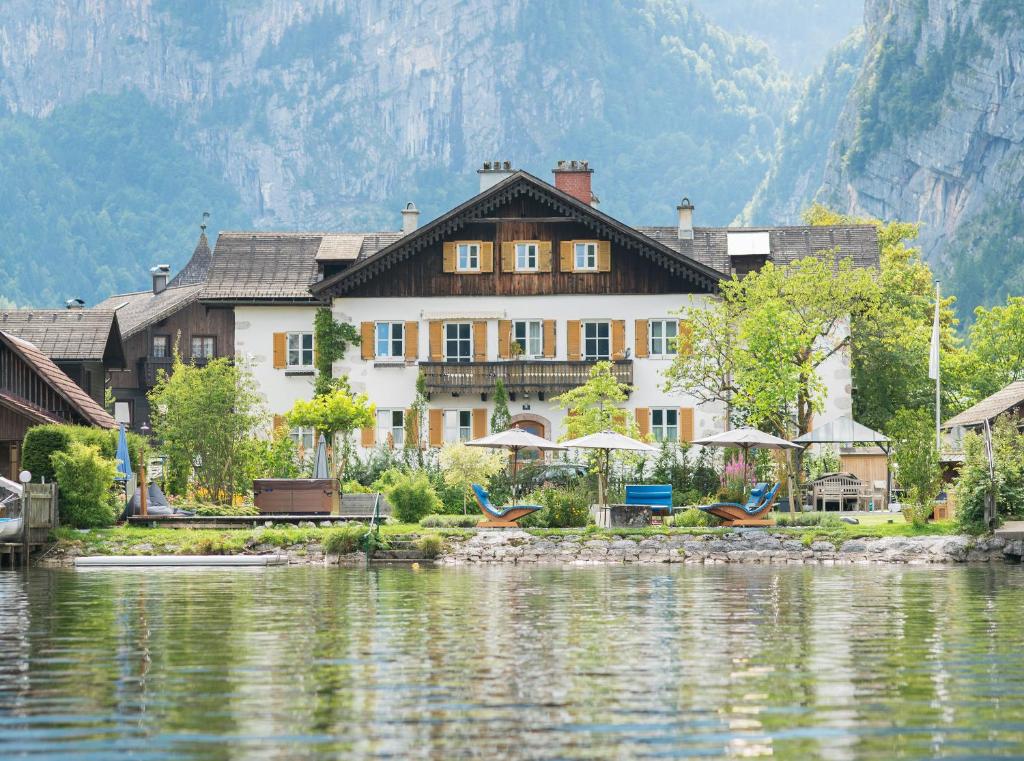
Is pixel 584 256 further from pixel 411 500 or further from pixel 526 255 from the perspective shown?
pixel 411 500

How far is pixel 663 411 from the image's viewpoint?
55.5m

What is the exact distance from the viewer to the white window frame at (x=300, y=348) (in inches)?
2269

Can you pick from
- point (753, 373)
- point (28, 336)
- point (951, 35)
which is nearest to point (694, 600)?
point (753, 373)

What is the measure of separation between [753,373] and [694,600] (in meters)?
23.5

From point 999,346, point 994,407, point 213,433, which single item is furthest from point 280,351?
point 999,346

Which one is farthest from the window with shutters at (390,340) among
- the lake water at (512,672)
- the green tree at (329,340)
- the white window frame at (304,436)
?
the lake water at (512,672)

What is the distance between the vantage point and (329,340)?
56062 millimetres

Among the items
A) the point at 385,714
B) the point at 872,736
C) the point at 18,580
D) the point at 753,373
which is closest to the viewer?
the point at 872,736

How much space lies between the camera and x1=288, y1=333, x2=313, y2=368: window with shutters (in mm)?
57656

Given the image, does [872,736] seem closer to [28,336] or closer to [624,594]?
[624,594]

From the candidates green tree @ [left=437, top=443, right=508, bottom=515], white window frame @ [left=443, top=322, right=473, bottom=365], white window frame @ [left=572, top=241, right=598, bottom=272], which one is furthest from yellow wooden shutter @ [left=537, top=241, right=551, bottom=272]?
green tree @ [left=437, top=443, right=508, bottom=515]

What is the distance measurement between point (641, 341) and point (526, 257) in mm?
4392

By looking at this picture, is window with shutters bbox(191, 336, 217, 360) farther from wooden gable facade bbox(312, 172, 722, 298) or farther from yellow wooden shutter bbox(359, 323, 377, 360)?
wooden gable facade bbox(312, 172, 722, 298)

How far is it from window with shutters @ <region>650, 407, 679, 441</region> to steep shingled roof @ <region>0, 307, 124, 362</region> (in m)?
16.2
